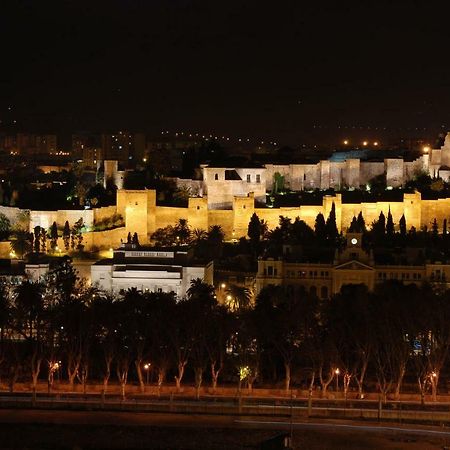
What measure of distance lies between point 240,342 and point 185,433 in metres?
4.11

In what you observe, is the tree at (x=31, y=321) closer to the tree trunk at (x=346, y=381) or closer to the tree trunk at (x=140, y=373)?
the tree trunk at (x=140, y=373)

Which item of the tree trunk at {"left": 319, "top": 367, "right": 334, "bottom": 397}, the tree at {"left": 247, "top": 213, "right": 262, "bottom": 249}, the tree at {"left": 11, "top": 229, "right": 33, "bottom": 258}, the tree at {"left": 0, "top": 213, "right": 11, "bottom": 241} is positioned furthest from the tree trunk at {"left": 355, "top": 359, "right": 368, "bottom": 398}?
the tree at {"left": 0, "top": 213, "right": 11, "bottom": 241}

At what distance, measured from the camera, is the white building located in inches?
1265

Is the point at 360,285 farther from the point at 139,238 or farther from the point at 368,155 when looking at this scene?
the point at 368,155

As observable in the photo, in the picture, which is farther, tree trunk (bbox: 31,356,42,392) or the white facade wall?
the white facade wall

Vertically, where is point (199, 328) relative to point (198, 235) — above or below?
below

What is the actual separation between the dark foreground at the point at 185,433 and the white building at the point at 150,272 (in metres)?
8.24

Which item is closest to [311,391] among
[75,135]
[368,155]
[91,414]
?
[91,414]

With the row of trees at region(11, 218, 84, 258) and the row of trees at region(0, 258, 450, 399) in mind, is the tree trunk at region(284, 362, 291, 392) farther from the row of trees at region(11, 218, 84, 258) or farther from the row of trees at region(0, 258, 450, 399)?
the row of trees at region(11, 218, 84, 258)

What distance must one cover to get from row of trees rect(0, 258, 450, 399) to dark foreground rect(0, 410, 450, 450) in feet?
5.51

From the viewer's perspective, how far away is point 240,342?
26688mm

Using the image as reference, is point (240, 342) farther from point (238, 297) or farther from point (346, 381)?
point (238, 297)

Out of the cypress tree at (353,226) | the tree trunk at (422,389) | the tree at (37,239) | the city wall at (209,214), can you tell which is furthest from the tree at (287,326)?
the city wall at (209,214)

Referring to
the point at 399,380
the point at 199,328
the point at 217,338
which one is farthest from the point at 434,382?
the point at 199,328
